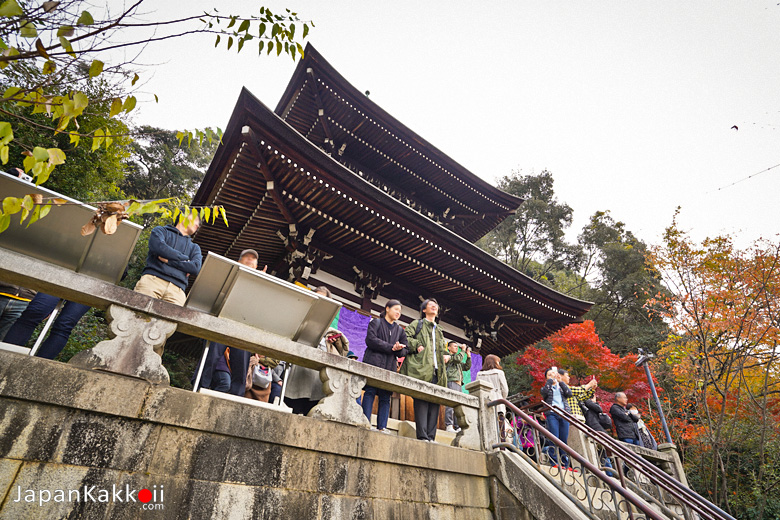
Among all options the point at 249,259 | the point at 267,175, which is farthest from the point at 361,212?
the point at 249,259

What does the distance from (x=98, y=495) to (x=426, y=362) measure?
3.16 metres

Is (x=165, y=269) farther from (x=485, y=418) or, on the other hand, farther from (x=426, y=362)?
(x=485, y=418)

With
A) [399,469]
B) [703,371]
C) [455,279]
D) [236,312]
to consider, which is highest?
[455,279]

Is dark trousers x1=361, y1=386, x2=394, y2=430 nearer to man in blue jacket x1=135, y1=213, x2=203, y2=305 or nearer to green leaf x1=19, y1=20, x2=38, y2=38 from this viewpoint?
man in blue jacket x1=135, y1=213, x2=203, y2=305

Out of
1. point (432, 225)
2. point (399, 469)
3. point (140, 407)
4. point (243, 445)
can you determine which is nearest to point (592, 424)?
point (432, 225)

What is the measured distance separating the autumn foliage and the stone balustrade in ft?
46.3

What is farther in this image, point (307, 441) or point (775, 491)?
point (775, 491)

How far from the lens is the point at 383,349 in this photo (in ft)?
14.8

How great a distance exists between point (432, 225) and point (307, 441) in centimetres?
563

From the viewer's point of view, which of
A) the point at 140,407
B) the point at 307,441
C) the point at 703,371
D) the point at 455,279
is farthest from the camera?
the point at 455,279

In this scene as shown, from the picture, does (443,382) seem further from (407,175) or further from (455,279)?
(407,175)

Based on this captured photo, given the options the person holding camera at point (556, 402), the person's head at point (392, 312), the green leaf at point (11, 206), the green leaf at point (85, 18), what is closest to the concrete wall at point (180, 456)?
the green leaf at point (11, 206)

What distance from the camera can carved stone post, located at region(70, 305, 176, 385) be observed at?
8.33 ft

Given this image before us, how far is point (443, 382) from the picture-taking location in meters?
4.85
